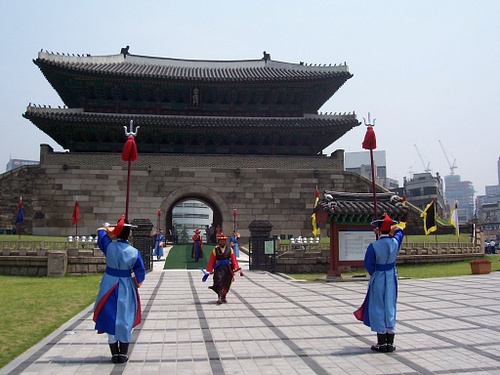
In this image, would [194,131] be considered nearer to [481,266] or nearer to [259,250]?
[259,250]

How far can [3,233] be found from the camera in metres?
27.6

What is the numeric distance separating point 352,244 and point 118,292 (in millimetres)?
12036

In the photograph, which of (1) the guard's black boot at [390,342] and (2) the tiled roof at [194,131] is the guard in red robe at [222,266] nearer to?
(1) the guard's black boot at [390,342]

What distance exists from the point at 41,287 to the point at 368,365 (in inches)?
477

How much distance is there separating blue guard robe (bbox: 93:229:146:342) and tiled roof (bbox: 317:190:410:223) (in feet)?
35.5

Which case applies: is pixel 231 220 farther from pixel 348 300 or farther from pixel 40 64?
pixel 348 300

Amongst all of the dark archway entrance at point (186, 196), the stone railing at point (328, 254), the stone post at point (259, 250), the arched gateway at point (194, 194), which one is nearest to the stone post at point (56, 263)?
the stone post at point (259, 250)

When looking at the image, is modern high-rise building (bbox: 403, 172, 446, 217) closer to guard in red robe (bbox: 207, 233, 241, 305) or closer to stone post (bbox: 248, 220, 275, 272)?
stone post (bbox: 248, 220, 275, 272)

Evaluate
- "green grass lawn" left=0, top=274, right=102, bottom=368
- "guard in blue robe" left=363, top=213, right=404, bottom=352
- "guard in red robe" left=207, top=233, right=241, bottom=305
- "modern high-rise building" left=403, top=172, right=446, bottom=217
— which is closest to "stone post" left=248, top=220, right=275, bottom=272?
"green grass lawn" left=0, top=274, right=102, bottom=368

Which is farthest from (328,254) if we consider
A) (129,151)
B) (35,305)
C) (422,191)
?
(422,191)

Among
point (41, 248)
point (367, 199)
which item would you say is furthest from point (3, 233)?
point (367, 199)

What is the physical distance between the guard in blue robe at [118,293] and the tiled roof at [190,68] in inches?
1009

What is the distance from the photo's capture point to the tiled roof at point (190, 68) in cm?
3142

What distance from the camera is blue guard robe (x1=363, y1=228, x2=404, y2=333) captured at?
726 centimetres
